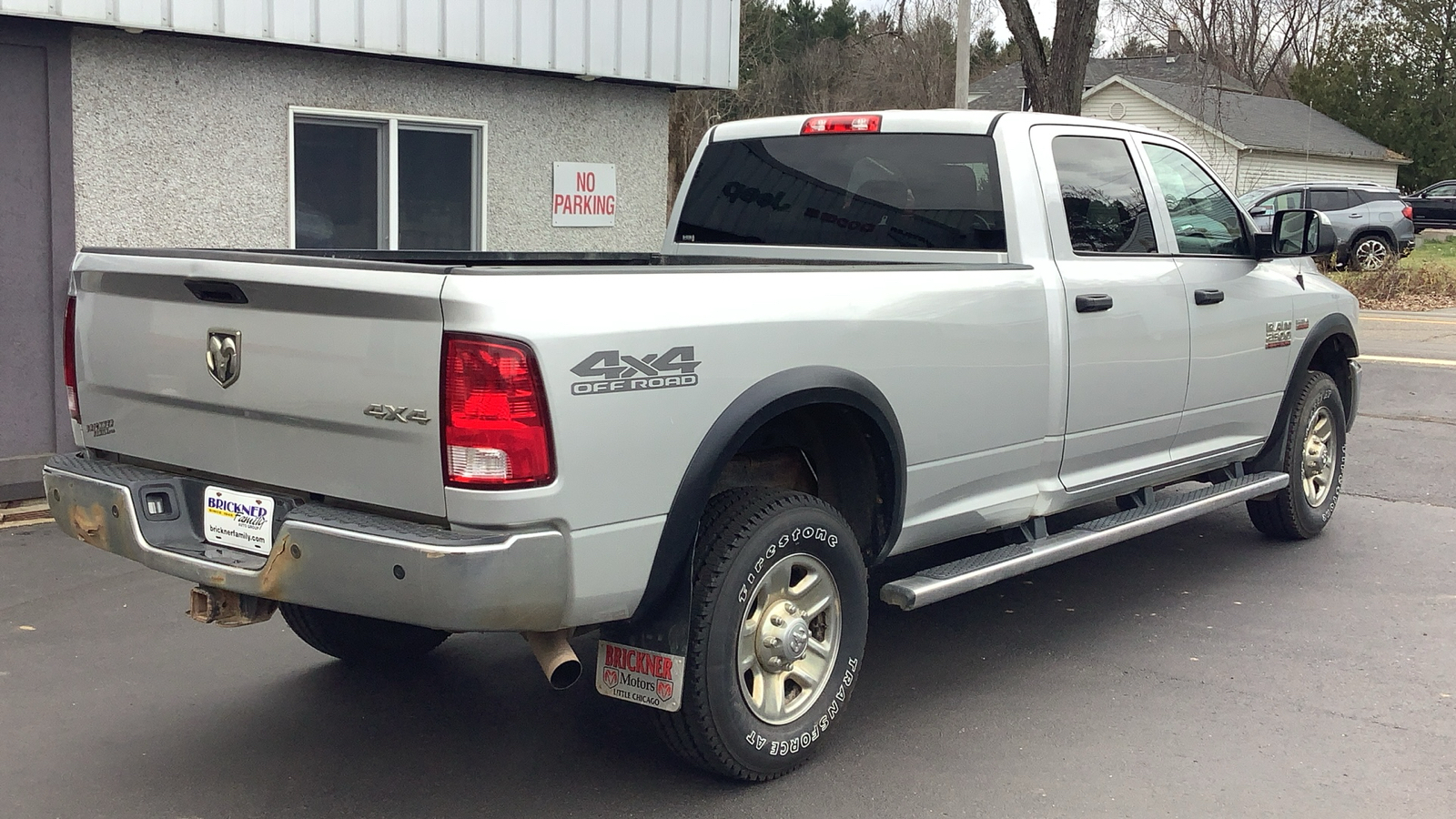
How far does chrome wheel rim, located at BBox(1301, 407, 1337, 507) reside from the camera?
7105 millimetres

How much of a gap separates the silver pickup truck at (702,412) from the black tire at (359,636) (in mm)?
15

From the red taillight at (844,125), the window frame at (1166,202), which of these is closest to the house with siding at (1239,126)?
the window frame at (1166,202)

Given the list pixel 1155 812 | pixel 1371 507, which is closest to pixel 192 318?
pixel 1155 812

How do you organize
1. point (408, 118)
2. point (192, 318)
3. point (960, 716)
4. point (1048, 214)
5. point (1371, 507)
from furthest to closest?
point (408, 118)
point (1371, 507)
point (1048, 214)
point (960, 716)
point (192, 318)

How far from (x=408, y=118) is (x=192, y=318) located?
5577 mm

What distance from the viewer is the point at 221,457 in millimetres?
3838

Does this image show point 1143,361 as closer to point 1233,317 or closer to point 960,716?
point 1233,317

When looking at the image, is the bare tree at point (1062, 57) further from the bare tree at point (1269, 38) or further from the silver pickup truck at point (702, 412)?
the bare tree at point (1269, 38)

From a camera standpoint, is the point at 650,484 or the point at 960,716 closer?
the point at 650,484

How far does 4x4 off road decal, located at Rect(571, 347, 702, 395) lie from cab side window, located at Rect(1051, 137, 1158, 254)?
2.23 m

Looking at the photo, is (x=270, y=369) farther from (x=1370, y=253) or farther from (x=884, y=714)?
(x=1370, y=253)

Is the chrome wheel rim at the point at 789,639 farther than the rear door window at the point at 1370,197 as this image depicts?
No

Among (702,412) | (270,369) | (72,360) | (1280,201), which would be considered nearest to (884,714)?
(702,412)

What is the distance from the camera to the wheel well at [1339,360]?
727 cm
